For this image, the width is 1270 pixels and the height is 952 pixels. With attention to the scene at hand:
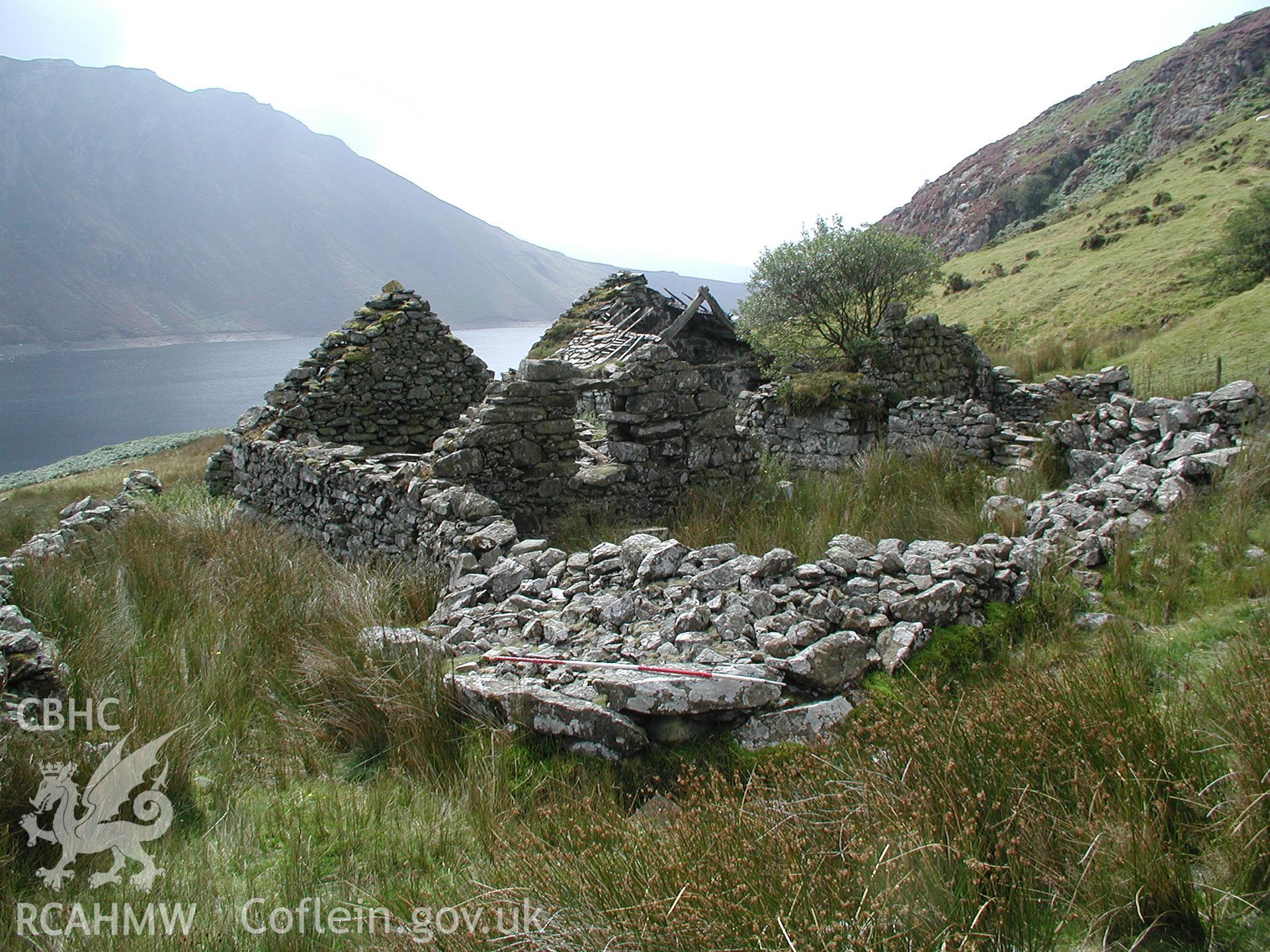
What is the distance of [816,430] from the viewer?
1402cm

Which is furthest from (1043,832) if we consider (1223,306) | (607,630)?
(1223,306)

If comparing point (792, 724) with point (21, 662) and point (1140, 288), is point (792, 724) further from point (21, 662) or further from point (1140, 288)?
point (1140, 288)

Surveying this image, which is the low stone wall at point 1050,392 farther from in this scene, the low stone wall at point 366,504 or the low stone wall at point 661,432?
the low stone wall at point 366,504

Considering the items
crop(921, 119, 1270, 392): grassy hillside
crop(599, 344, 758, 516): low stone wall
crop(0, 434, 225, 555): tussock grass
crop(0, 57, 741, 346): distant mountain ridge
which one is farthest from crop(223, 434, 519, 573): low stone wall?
crop(0, 57, 741, 346): distant mountain ridge

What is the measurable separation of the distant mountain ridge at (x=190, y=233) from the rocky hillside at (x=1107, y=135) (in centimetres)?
2751

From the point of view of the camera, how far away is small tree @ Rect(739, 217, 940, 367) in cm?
Result: 1961

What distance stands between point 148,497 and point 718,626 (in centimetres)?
1299

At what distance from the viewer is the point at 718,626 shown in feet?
12.9

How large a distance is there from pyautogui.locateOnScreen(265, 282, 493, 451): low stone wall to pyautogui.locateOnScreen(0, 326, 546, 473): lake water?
7144 millimetres

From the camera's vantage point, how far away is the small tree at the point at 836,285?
19609mm

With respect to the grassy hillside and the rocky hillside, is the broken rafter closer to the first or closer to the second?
the grassy hillside

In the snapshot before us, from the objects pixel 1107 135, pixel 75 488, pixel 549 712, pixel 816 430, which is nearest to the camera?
pixel 549 712

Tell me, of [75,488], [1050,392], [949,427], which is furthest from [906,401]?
[75,488]

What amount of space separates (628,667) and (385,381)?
9.47 m
